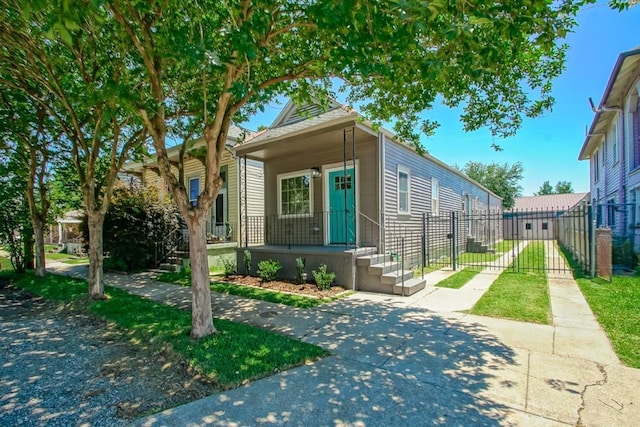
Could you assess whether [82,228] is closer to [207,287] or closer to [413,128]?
[207,287]

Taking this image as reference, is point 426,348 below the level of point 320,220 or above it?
below

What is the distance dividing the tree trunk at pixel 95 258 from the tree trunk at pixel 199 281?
373cm

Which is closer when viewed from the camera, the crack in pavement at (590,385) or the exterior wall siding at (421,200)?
the crack in pavement at (590,385)

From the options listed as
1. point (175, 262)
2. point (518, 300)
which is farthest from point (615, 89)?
point (175, 262)

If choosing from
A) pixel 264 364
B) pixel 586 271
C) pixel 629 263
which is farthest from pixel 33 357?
pixel 629 263

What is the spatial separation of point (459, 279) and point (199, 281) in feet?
22.1

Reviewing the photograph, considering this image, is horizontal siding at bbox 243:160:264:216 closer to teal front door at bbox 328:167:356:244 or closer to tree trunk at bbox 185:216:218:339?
teal front door at bbox 328:167:356:244

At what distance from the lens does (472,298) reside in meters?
6.38

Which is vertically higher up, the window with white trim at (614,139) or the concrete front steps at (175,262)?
the window with white trim at (614,139)

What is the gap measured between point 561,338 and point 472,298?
2.19 m

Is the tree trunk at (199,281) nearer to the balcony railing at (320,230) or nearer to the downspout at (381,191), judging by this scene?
the balcony railing at (320,230)

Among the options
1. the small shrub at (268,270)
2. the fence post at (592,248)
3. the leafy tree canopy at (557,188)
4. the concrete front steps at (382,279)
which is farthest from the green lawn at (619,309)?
the leafy tree canopy at (557,188)

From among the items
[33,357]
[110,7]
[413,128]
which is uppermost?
[110,7]

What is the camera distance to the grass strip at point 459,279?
763cm
